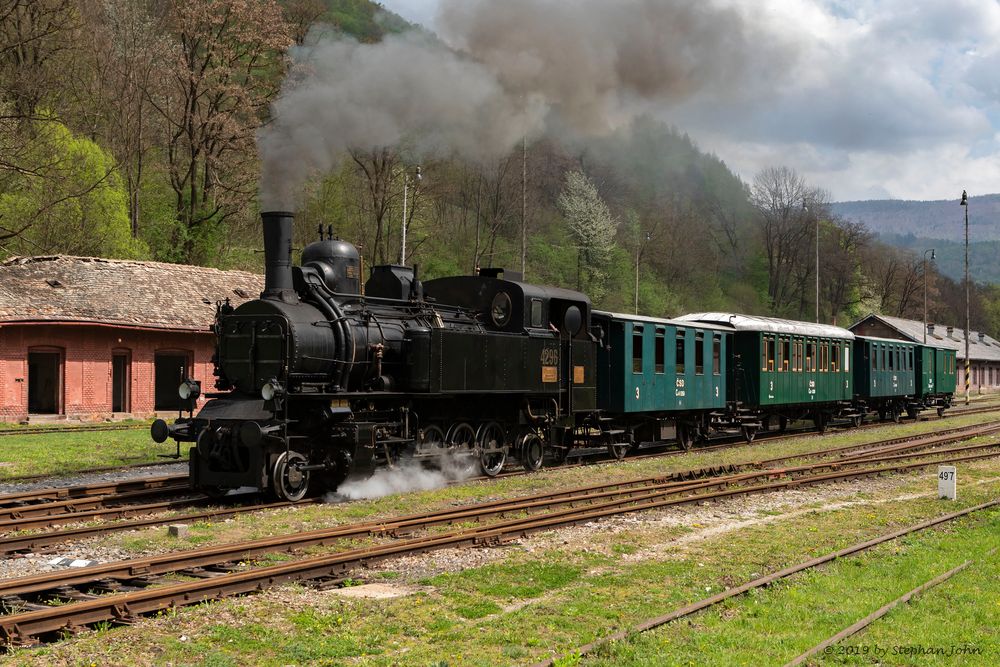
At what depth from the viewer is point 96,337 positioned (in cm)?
2655

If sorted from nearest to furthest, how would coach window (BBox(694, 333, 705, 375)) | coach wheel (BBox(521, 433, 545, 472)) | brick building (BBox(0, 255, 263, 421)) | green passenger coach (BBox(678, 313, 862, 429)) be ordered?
1. coach wheel (BBox(521, 433, 545, 472))
2. coach window (BBox(694, 333, 705, 375))
3. green passenger coach (BBox(678, 313, 862, 429))
4. brick building (BBox(0, 255, 263, 421))

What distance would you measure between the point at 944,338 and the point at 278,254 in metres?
69.2

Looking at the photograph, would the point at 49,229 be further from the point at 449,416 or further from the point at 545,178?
the point at 545,178

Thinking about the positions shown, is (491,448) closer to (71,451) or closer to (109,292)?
(71,451)

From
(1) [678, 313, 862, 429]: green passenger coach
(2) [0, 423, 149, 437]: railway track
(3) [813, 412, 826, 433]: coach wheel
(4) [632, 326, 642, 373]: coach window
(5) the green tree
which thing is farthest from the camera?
(5) the green tree

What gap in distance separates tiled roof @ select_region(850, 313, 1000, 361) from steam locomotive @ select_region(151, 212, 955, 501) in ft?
157

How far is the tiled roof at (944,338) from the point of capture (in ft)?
215

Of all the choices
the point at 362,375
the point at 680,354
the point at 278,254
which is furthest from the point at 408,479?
the point at 680,354

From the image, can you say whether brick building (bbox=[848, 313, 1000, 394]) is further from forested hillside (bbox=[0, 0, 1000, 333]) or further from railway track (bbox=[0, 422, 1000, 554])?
railway track (bbox=[0, 422, 1000, 554])

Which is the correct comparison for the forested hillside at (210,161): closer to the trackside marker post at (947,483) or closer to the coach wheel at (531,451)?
the coach wheel at (531,451)

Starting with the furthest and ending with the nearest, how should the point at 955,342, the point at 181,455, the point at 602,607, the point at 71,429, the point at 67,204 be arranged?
the point at 955,342 → the point at 67,204 → the point at 71,429 → the point at 181,455 → the point at 602,607

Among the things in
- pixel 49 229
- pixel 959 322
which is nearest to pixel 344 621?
pixel 49 229

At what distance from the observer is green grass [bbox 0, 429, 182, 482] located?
1664 cm
